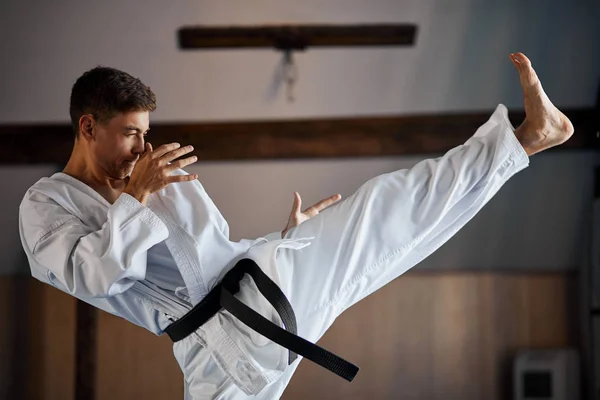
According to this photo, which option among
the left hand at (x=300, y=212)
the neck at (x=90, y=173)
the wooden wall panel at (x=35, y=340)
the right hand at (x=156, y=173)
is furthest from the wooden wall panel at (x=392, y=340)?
the right hand at (x=156, y=173)

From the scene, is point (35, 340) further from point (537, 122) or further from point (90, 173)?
point (537, 122)

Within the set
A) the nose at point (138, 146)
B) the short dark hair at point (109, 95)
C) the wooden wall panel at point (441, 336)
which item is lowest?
the wooden wall panel at point (441, 336)

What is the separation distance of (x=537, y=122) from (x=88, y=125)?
1.42 metres

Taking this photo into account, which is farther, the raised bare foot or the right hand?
the raised bare foot

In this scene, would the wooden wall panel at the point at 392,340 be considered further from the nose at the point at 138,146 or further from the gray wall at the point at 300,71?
the nose at the point at 138,146

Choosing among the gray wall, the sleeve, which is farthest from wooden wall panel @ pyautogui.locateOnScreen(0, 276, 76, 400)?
the sleeve

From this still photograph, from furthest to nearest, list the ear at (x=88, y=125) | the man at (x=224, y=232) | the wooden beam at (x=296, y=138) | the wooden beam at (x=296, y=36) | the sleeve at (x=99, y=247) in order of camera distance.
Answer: the wooden beam at (x=296, y=138) < the wooden beam at (x=296, y=36) < the ear at (x=88, y=125) < the man at (x=224, y=232) < the sleeve at (x=99, y=247)

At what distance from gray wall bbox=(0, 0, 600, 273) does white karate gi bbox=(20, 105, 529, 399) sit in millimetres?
2943

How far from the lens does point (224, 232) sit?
2.46 m

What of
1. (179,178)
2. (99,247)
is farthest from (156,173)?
(99,247)

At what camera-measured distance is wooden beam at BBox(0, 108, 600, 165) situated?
17.4 feet

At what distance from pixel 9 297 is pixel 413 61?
3.35m

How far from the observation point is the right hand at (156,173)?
211cm

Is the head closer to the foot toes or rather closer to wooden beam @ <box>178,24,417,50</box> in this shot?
the foot toes
